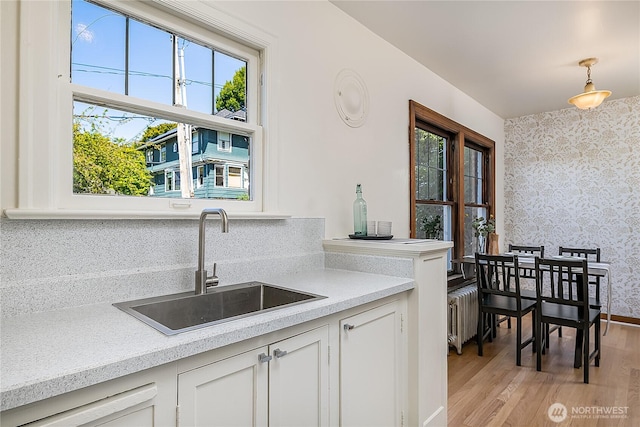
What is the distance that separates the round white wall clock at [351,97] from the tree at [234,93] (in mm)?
669

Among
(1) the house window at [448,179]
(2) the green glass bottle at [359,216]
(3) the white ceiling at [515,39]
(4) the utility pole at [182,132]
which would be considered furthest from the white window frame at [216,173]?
(1) the house window at [448,179]

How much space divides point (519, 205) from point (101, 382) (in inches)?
211

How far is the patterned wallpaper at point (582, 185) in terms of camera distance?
4.23 metres

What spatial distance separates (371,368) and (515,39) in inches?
105

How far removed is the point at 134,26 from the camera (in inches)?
58.4

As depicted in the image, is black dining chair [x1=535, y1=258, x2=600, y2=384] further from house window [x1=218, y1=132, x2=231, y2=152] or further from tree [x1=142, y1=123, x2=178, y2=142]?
tree [x1=142, y1=123, x2=178, y2=142]

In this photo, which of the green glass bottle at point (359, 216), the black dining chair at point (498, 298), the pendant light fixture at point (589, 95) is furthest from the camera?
the pendant light fixture at point (589, 95)

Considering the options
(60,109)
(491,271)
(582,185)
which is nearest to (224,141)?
(60,109)

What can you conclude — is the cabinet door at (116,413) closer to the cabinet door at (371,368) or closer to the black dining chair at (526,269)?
the cabinet door at (371,368)

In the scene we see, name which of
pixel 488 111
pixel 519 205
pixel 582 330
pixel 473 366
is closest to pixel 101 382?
pixel 473 366

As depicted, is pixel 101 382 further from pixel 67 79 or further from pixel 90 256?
pixel 67 79

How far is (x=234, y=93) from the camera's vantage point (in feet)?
6.02

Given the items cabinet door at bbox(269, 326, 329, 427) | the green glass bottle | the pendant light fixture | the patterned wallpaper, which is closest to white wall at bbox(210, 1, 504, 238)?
the green glass bottle

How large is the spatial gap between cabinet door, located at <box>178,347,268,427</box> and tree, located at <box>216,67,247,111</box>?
3.96 ft
